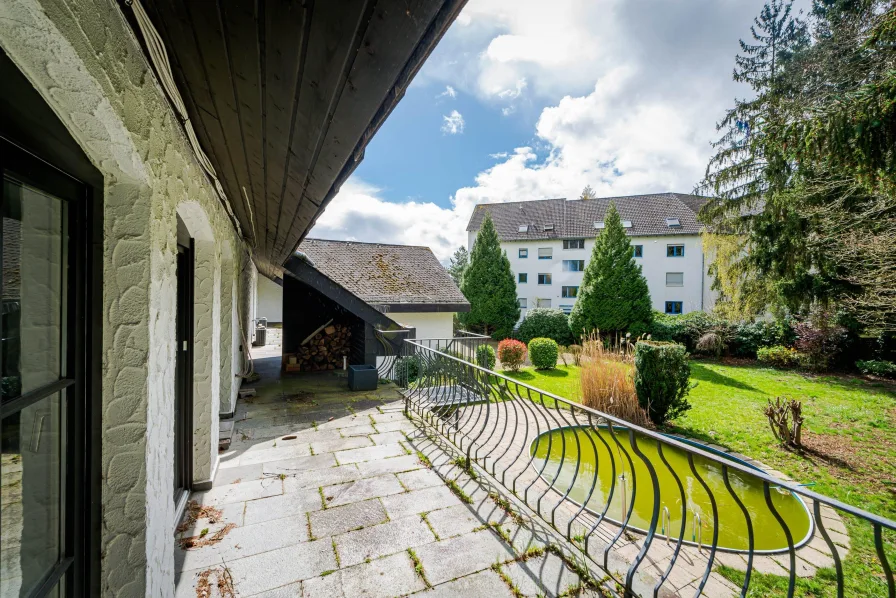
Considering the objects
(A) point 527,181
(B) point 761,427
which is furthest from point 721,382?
(A) point 527,181

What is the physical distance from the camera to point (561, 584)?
2.05 meters

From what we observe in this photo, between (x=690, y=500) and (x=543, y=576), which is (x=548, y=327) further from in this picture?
(x=543, y=576)

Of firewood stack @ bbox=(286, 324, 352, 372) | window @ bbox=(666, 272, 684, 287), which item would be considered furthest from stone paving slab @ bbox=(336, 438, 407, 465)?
window @ bbox=(666, 272, 684, 287)

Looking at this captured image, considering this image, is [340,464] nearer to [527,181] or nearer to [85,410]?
[85,410]

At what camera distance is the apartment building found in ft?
67.3

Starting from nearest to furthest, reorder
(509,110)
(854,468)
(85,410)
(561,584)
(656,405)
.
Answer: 1. (85,410)
2. (561,584)
3. (854,468)
4. (656,405)
5. (509,110)

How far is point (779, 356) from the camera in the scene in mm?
11188

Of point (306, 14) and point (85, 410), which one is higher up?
point (306, 14)

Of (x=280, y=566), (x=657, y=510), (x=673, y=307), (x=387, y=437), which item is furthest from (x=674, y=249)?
(x=280, y=566)

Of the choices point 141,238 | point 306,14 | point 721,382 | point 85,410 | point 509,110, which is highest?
point 509,110

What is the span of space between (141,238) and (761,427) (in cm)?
771

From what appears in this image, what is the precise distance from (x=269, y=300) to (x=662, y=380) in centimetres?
1549

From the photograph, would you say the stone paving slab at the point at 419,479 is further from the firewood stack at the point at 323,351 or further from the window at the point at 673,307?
the window at the point at 673,307

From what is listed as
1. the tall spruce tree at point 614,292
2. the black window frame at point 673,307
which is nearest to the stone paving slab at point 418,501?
the tall spruce tree at point 614,292
